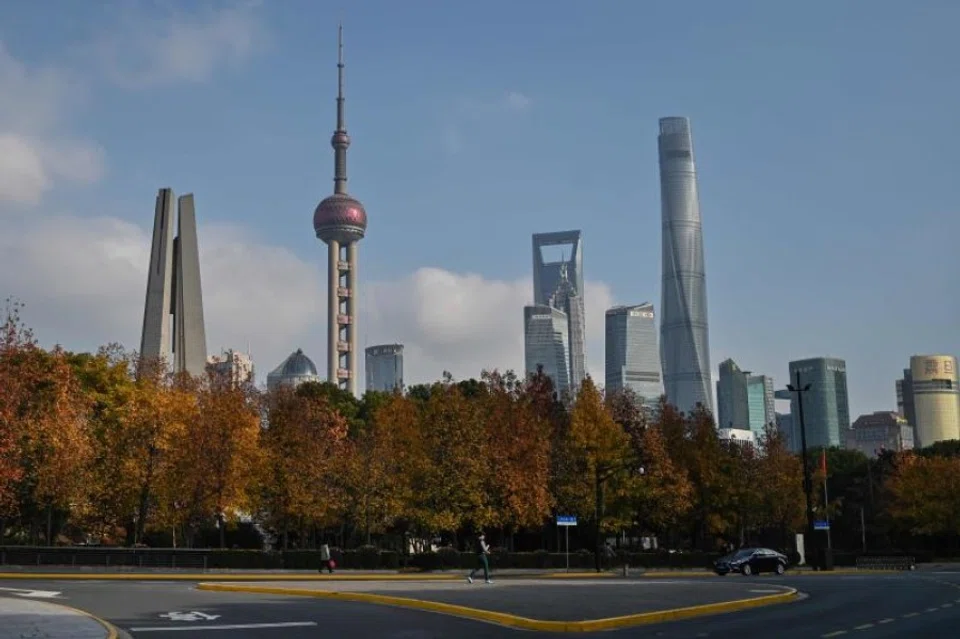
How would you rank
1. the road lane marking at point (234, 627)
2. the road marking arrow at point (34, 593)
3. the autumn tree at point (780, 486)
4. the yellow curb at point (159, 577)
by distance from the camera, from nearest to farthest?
the road lane marking at point (234, 627) → the road marking arrow at point (34, 593) → the yellow curb at point (159, 577) → the autumn tree at point (780, 486)

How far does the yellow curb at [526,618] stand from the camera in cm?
2345

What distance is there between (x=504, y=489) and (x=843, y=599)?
3701 cm

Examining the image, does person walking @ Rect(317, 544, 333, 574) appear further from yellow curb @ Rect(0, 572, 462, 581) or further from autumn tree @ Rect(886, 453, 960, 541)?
autumn tree @ Rect(886, 453, 960, 541)

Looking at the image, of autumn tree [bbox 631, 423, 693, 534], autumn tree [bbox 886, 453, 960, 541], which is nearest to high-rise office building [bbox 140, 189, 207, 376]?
autumn tree [bbox 631, 423, 693, 534]

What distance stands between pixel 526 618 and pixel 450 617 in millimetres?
2068

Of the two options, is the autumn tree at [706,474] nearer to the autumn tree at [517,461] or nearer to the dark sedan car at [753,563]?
the autumn tree at [517,461]

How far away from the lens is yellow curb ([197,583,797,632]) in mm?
23453

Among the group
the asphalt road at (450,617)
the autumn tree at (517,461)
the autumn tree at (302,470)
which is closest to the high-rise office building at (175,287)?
the autumn tree at (302,470)

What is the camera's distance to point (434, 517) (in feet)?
215

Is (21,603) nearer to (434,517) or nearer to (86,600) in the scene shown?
(86,600)

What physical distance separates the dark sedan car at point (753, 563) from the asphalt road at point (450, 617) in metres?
18.5

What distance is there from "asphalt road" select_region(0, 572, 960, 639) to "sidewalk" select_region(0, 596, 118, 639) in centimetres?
90

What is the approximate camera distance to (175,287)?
113250mm

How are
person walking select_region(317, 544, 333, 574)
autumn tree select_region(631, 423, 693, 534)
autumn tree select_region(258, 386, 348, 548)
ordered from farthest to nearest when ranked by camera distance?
autumn tree select_region(631, 423, 693, 534) < autumn tree select_region(258, 386, 348, 548) < person walking select_region(317, 544, 333, 574)
